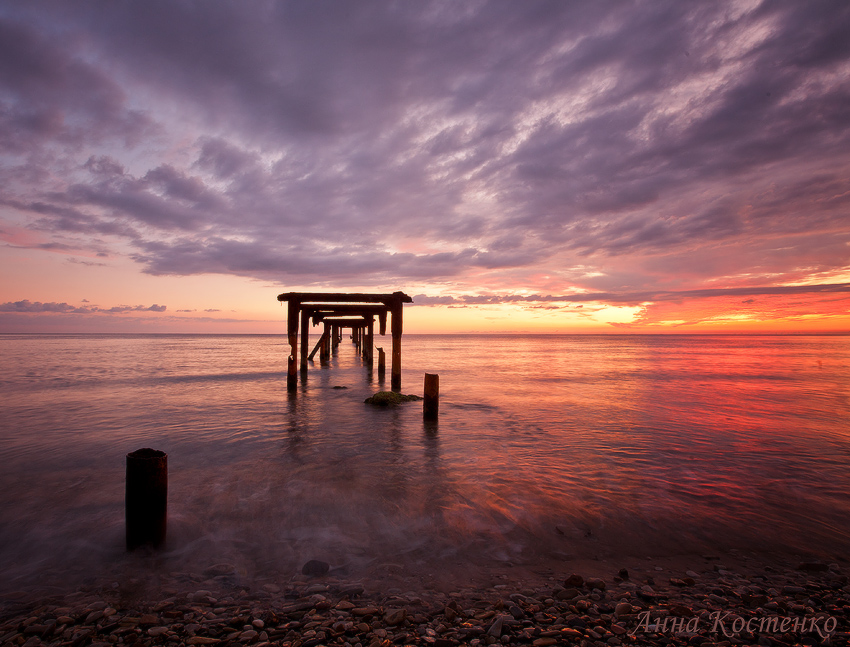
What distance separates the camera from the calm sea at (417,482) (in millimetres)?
4469

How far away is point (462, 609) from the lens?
10.6ft

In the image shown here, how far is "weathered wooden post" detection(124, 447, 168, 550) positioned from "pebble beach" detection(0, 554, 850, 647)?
0.64m

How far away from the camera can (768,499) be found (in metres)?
5.92

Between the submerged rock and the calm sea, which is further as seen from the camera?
the submerged rock

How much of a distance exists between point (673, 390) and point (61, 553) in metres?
21.4

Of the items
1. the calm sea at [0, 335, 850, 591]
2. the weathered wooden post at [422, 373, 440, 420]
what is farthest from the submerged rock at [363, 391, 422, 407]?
the weathered wooden post at [422, 373, 440, 420]

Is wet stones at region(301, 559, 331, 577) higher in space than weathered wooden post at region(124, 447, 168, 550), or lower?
lower

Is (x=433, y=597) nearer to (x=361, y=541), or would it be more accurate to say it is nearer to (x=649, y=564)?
(x=361, y=541)

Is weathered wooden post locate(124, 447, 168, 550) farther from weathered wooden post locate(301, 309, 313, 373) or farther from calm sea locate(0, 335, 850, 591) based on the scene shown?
weathered wooden post locate(301, 309, 313, 373)

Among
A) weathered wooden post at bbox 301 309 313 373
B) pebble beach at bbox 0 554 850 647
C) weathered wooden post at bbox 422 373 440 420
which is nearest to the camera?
pebble beach at bbox 0 554 850 647

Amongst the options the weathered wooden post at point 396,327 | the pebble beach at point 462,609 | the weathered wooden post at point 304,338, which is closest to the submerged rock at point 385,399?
the weathered wooden post at point 396,327

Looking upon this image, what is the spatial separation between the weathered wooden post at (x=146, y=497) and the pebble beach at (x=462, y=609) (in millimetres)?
635

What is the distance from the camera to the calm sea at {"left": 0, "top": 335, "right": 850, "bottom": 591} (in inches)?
176

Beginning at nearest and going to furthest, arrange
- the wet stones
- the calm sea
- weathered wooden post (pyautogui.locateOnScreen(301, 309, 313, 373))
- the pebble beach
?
the pebble beach → the wet stones → the calm sea → weathered wooden post (pyautogui.locateOnScreen(301, 309, 313, 373))
